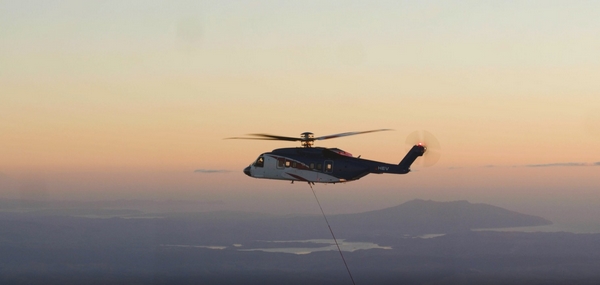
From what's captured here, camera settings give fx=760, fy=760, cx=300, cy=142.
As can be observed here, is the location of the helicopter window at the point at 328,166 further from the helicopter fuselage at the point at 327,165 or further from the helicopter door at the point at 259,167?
the helicopter door at the point at 259,167

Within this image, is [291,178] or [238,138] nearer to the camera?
[238,138]

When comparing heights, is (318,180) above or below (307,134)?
below

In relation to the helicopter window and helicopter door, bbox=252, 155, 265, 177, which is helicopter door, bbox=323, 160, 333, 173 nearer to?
the helicopter window

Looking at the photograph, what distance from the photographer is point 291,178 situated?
10800 cm

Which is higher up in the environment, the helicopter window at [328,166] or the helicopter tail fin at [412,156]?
the helicopter tail fin at [412,156]

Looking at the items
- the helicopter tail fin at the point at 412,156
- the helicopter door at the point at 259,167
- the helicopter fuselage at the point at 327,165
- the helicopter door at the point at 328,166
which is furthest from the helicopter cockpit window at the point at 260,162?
the helicopter tail fin at the point at 412,156

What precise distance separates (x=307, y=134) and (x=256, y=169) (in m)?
9.65

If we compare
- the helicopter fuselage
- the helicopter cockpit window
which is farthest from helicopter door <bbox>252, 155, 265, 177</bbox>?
the helicopter fuselage

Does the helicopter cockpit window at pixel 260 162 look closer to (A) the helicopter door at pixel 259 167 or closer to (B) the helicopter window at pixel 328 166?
(A) the helicopter door at pixel 259 167

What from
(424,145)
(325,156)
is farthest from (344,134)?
(424,145)

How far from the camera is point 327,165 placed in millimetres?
105625

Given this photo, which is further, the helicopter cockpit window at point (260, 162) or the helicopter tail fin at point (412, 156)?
the helicopter cockpit window at point (260, 162)

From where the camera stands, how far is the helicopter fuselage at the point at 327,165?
10488 cm

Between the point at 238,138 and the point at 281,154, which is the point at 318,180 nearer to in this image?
the point at 281,154
